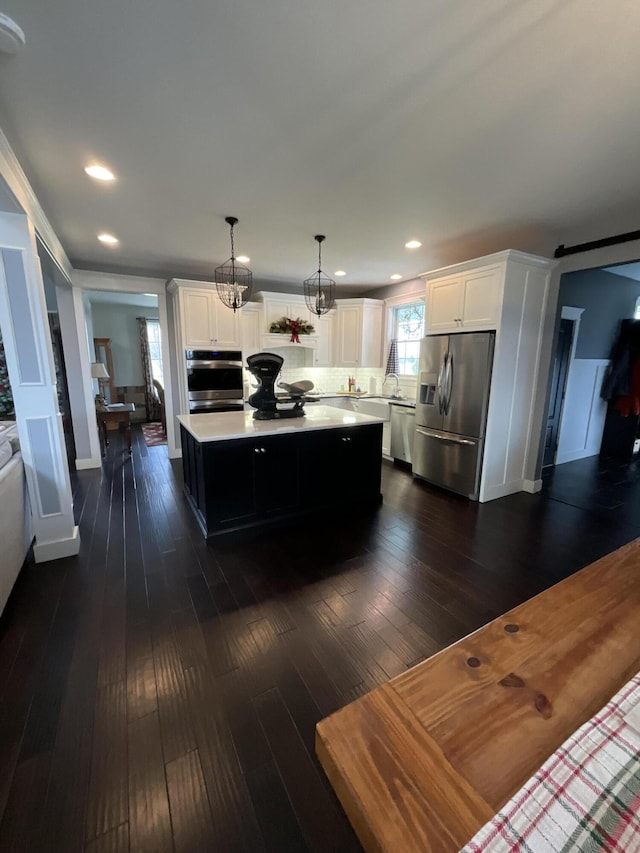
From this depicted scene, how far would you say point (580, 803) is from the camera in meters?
0.46

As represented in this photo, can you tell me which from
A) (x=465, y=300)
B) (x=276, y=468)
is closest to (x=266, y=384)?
(x=276, y=468)

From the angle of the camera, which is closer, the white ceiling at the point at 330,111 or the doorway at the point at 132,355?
the white ceiling at the point at 330,111

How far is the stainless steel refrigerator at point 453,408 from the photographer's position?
3559 mm

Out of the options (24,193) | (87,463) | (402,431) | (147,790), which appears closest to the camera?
(147,790)

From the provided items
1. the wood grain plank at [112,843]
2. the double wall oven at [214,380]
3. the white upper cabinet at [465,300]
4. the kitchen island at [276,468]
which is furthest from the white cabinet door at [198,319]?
the wood grain plank at [112,843]

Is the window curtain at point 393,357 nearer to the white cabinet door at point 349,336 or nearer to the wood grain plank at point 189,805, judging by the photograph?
the white cabinet door at point 349,336

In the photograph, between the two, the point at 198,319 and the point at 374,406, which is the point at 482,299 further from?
the point at 198,319

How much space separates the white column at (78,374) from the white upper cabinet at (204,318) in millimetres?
1229

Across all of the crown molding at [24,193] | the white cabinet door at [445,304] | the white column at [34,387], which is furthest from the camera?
the white cabinet door at [445,304]

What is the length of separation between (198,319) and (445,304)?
10.3ft

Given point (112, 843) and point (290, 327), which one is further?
point (290, 327)

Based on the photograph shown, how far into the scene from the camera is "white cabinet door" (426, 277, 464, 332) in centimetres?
371

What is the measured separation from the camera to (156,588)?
2.33m

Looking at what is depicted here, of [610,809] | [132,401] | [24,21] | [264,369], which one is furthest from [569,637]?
[132,401]
